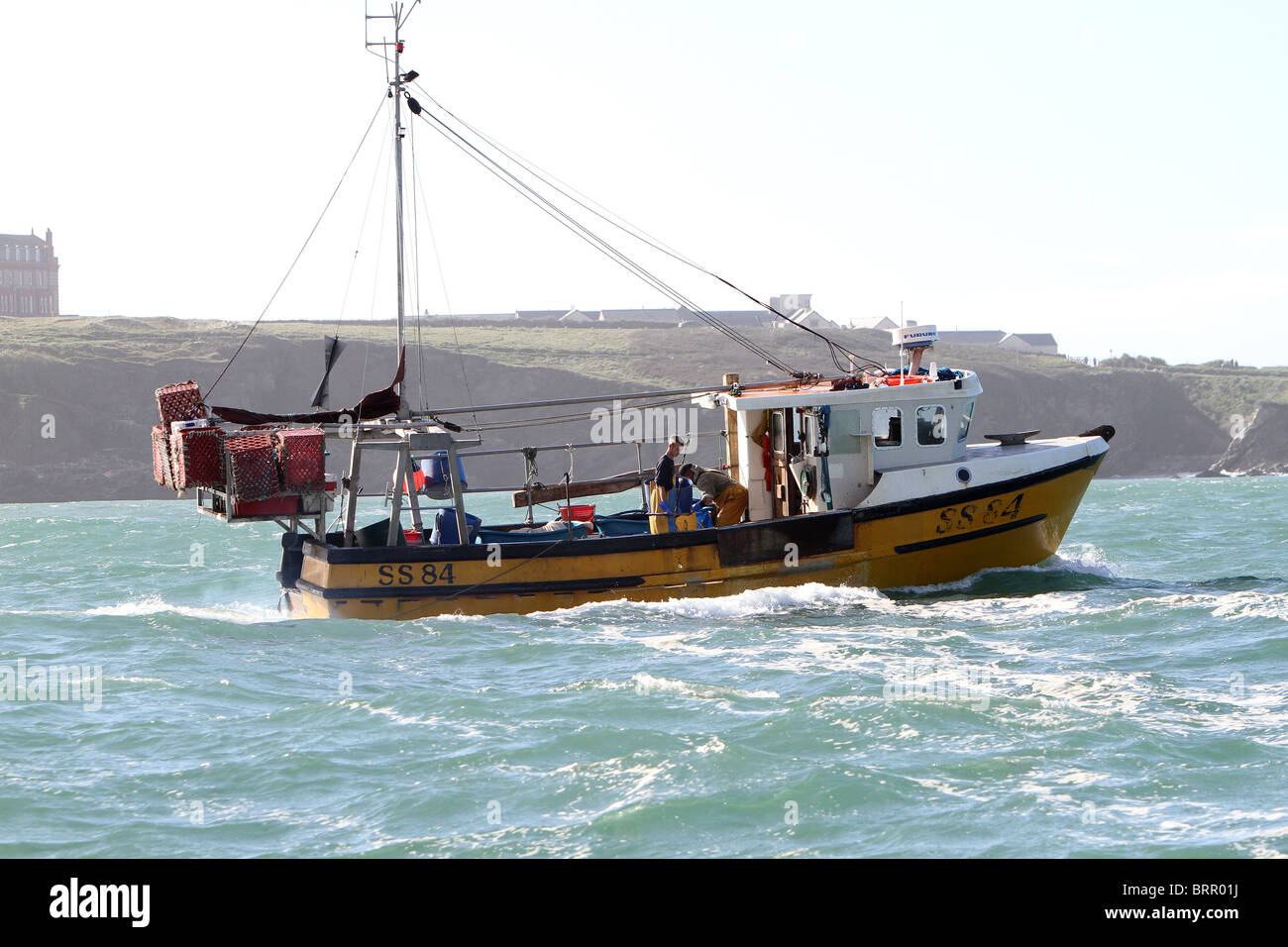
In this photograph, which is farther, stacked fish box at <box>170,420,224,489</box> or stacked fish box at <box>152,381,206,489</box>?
stacked fish box at <box>152,381,206,489</box>

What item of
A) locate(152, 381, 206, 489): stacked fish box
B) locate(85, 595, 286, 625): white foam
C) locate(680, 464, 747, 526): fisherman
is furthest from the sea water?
locate(152, 381, 206, 489): stacked fish box

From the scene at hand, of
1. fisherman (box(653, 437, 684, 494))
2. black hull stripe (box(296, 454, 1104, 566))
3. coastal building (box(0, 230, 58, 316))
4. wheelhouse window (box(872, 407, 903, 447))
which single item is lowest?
black hull stripe (box(296, 454, 1104, 566))

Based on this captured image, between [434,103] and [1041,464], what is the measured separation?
959 cm

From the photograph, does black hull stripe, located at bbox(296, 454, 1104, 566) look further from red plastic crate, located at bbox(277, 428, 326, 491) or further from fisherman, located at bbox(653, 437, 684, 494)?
fisherman, located at bbox(653, 437, 684, 494)

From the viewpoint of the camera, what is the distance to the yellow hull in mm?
16156

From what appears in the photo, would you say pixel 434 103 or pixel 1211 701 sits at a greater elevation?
pixel 434 103

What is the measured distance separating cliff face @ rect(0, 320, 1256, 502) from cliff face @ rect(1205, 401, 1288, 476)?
0.13m

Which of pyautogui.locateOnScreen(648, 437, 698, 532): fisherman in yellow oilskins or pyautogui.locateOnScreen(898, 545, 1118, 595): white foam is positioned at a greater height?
pyautogui.locateOnScreen(648, 437, 698, 532): fisherman in yellow oilskins

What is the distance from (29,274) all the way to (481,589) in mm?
111286

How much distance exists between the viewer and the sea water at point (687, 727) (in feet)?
26.8

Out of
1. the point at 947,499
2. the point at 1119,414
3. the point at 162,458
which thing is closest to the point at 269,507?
the point at 162,458
